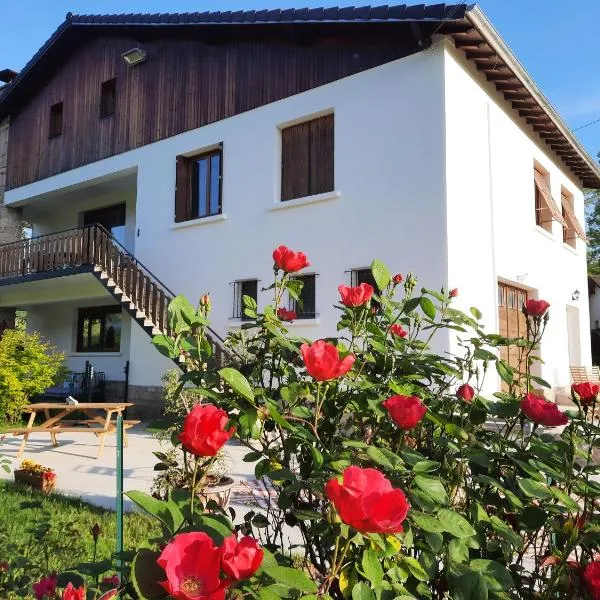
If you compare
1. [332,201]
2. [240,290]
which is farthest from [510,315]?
[240,290]

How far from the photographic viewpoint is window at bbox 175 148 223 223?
11.9 m

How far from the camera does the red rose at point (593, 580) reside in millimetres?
1055

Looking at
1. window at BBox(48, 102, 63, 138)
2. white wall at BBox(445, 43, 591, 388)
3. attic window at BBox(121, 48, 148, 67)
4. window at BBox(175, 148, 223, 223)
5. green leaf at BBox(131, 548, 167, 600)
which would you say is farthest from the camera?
window at BBox(48, 102, 63, 138)

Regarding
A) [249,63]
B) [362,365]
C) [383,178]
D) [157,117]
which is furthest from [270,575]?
[157,117]

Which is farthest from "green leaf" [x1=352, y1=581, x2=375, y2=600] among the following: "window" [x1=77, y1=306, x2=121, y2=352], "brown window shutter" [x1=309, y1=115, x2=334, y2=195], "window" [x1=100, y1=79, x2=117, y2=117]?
"window" [x1=100, y1=79, x2=117, y2=117]

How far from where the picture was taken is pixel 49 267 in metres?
13.2

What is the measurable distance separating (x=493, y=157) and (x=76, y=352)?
12.7 m

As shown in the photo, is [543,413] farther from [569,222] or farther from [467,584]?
[569,222]

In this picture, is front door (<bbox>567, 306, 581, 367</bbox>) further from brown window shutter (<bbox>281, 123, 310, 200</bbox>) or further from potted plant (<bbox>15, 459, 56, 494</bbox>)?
potted plant (<bbox>15, 459, 56, 494</bbox>)

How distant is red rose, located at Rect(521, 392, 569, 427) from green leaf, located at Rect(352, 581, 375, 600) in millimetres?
648

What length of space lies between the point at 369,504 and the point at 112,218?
1615 centimetres

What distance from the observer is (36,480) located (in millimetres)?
5539

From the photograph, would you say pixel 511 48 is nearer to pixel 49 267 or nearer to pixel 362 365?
pixel 362 365

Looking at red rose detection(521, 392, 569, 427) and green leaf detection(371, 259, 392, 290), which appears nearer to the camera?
red rose detection(521, 392, 569, 427)
